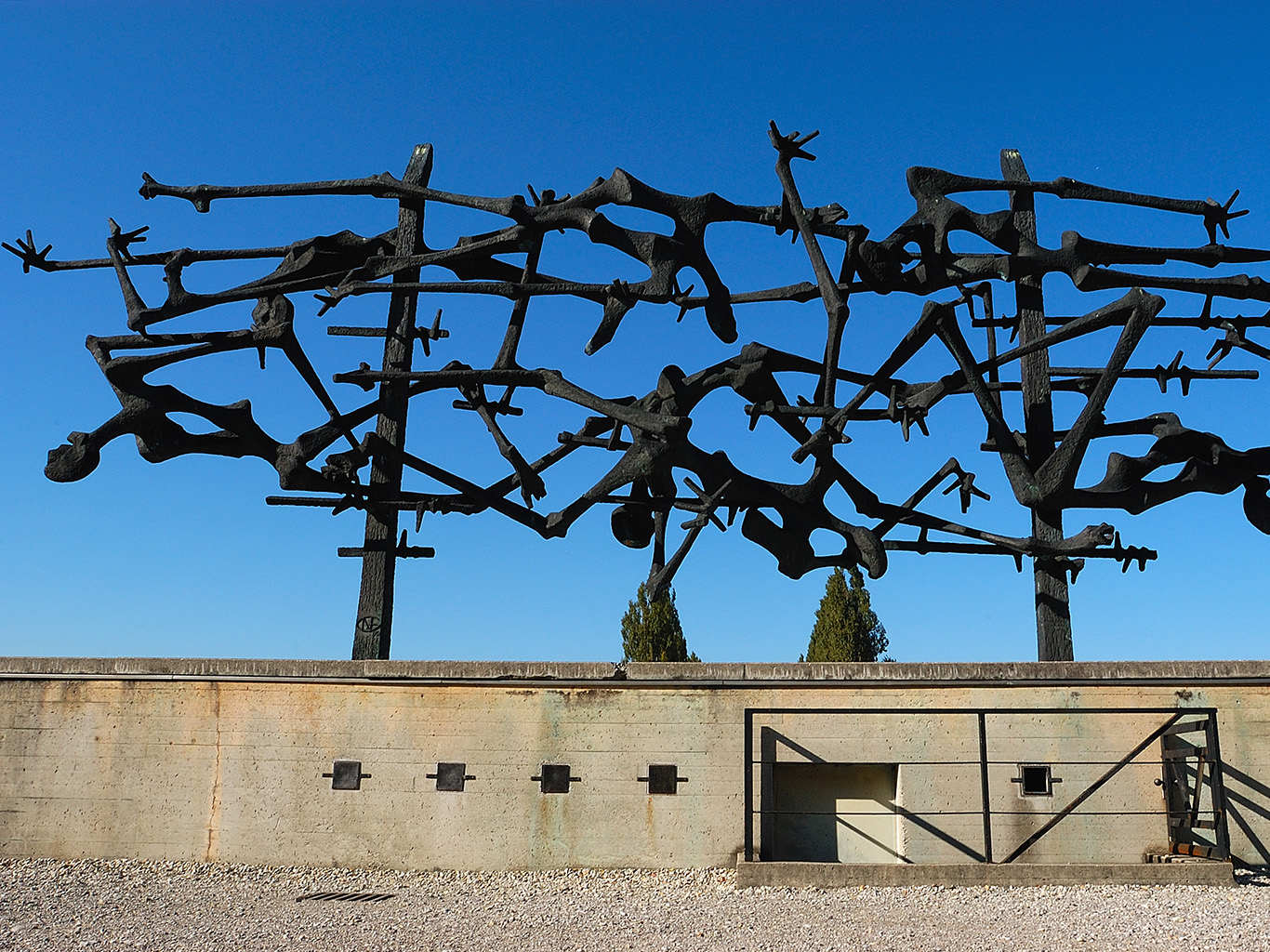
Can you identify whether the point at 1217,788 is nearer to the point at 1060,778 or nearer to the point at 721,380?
the point at 1060,778

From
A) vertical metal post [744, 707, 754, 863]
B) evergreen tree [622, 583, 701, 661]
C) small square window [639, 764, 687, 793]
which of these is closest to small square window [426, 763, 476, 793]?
small square window [639, 764, 687, 793]

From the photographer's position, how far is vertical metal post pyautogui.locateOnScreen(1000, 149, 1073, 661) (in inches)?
425

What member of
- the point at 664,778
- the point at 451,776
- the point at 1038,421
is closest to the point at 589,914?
the point at 664,778

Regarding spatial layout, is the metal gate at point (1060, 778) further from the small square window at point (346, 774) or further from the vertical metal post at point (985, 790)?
the small square window at point (346, 774)

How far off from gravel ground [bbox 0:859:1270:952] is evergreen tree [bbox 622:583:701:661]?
24841 millimetres

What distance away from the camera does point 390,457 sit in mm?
11062

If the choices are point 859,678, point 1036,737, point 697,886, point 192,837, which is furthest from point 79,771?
point 1036,737

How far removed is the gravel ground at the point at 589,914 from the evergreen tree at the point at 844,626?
2602 cm

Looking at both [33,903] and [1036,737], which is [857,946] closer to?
[1036,737]

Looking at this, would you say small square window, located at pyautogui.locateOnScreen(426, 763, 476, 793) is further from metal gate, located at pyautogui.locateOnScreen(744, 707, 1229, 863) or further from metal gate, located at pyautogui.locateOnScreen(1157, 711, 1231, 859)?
metal gate, located at pyautogui.locateOnScreen(1157, 711, 1231, 859)

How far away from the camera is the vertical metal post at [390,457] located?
10836 millimetres

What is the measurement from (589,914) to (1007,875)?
324cm

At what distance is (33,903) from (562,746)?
170 inches

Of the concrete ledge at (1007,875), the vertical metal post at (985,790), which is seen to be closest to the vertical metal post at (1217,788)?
the concrete ledge at (1007,875)
